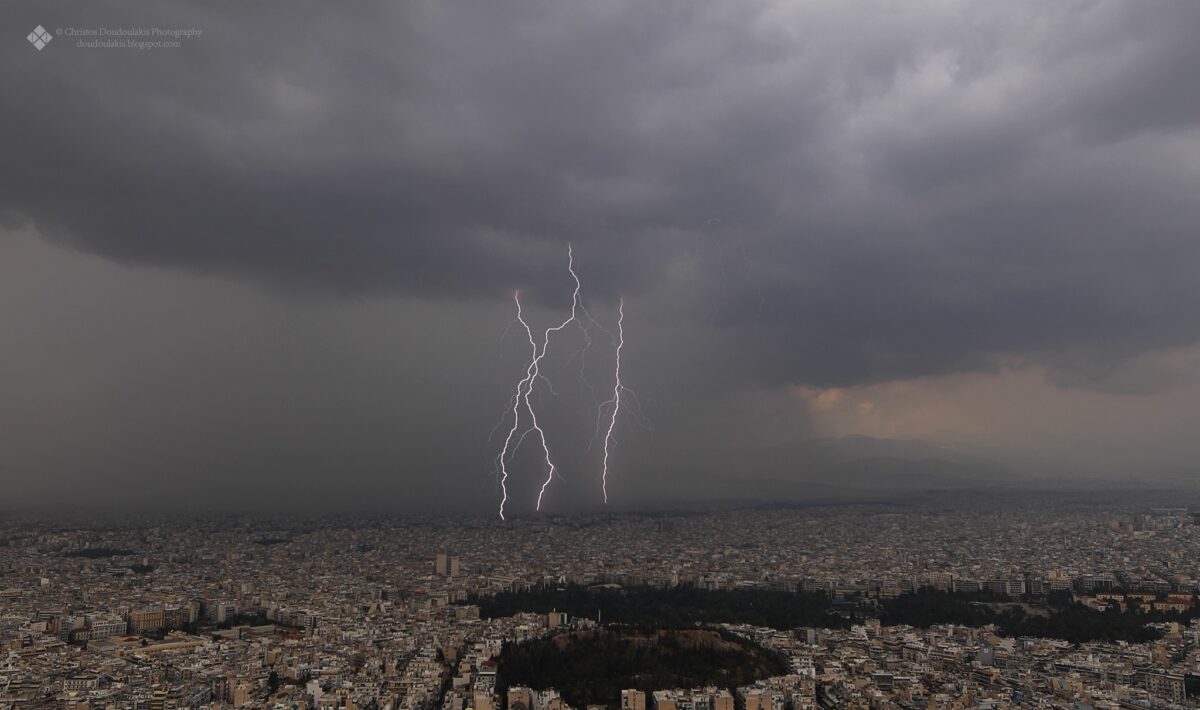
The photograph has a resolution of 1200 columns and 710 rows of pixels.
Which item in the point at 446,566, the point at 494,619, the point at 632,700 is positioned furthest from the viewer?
the point at 446,566

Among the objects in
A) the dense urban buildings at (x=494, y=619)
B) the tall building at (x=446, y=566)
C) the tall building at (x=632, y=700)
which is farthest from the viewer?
the tall building at (x=446, y=566)

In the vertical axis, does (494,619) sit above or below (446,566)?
below

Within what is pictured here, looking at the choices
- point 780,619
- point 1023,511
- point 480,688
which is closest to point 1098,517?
point 1023,511

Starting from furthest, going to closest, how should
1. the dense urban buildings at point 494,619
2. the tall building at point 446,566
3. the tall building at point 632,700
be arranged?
the tall building at point 446,566 < the dense urban buildings at point 494,619 < the tall building at point 632,700

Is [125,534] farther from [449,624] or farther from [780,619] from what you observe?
[780,619]

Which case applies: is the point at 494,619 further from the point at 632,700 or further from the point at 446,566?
the point at 446,566

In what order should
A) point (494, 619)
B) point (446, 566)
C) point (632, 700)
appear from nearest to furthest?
point (632, 700) < point (494, 619) < point (446, 566)

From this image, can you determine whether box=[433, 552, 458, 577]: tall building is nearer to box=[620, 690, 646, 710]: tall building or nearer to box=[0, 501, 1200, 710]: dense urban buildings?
box=[0, 501, 1200, 710]: dense urban buildings

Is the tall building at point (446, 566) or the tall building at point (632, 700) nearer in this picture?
the tall building at point (632, 700)

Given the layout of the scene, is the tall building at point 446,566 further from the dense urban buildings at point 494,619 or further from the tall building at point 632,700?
the tall building at point 632,700

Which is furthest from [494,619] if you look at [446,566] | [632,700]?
[446,566]

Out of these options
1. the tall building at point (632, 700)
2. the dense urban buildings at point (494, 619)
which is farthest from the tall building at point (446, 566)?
the tall building at point (632, 700)
